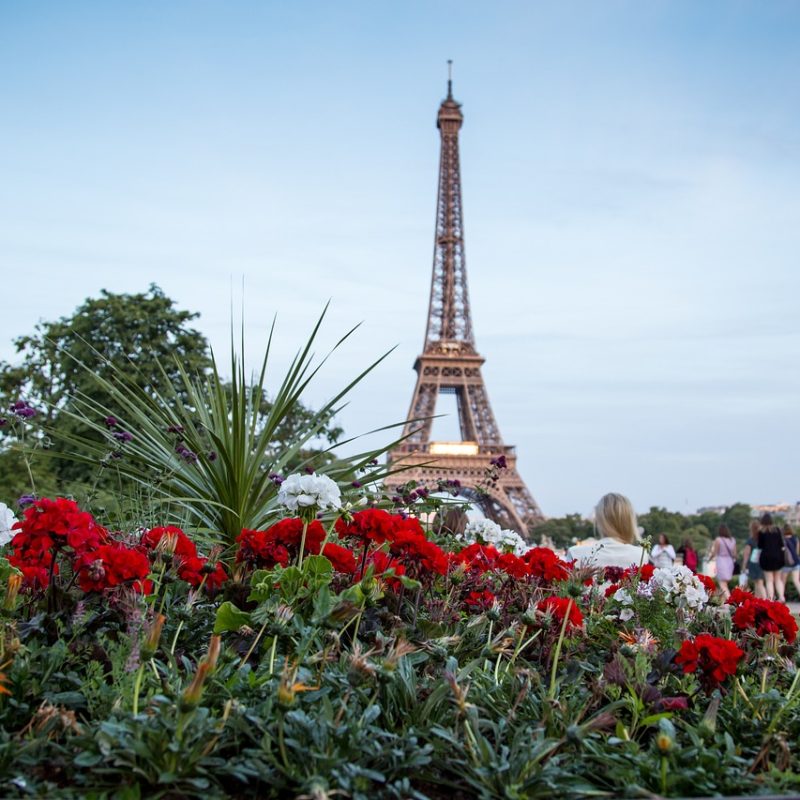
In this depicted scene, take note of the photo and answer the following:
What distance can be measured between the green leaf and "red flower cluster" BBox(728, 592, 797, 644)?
6.14ft

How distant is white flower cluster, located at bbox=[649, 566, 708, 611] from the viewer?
3.98 m

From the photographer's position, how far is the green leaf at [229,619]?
297 cm

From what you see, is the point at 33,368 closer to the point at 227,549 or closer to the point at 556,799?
the point at 227,549

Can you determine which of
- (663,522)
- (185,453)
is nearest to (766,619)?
(185,453)

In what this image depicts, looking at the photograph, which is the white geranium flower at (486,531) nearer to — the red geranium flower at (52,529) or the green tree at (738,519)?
the red geranium flower at (52,529)

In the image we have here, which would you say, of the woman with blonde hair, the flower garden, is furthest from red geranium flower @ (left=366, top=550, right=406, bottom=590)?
the woman with blonde hair

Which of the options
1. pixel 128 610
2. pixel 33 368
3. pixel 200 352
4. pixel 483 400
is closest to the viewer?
pixel 128 610

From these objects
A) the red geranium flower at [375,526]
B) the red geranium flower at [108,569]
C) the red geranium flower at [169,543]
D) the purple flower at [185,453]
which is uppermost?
the purple flower at [185,453]

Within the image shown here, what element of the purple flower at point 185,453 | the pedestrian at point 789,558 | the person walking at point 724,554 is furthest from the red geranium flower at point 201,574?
the person walking at point 724,554

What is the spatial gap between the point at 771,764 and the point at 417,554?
1.40 metres

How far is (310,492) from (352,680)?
46.1 inches

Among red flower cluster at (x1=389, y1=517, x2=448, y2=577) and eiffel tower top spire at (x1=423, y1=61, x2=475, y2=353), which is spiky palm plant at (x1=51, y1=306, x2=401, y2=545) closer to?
red flower cluster at (x1=389, y1=517, x2=448, y2=577)

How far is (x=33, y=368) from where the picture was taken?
18.2 meters

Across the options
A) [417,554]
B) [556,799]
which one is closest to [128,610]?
[417,554]
